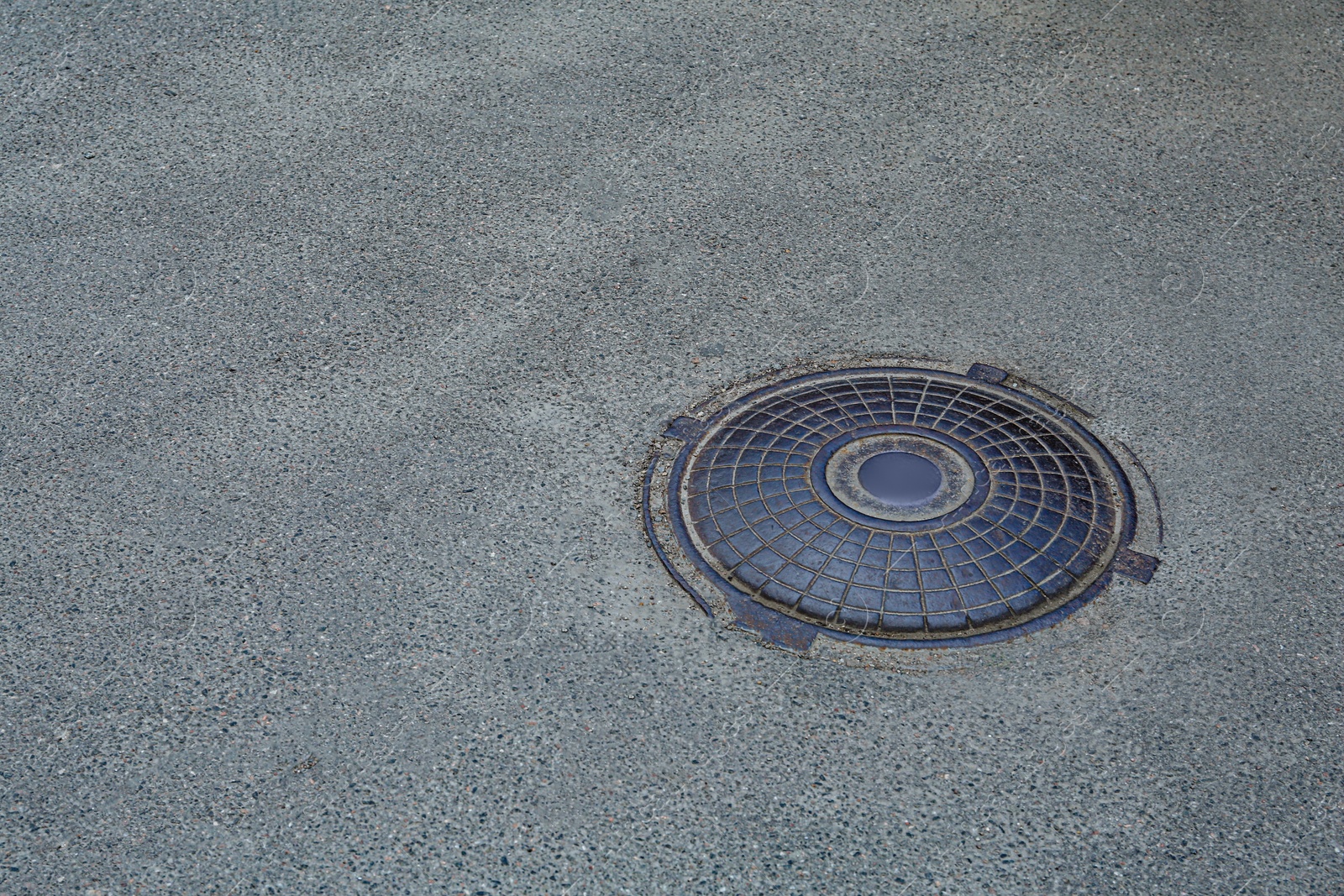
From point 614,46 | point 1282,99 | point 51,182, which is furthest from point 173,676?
point 1282,99

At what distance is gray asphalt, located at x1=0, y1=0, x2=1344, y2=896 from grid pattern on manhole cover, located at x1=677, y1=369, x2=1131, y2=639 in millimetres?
162

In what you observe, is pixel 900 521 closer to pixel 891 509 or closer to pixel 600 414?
pixel 891 509

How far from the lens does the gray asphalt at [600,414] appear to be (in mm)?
2896

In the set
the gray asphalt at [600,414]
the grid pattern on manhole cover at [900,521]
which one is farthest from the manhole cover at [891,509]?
the gray asphalt at [600,414]

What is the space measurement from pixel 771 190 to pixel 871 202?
46 cm

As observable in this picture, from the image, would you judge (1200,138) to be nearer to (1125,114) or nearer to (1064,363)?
(1125,114)

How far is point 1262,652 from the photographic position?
327 cm

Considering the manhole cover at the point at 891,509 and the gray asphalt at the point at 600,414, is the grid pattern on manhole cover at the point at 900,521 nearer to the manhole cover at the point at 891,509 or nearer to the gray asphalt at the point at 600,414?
the manhole cover at the point at 891,509

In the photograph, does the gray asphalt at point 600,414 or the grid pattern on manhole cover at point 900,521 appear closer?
the gray asphalt at point 600,414

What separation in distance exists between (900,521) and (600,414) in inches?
45.9

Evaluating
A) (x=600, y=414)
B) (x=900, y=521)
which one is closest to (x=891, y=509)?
(x=900, y=521)

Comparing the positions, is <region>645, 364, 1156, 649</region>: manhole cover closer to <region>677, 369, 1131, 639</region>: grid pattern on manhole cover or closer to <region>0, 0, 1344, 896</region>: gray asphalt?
<region>677, 369, 1131, 639</region>: grid pattern on manhole cover

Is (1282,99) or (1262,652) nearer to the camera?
(1262,652)

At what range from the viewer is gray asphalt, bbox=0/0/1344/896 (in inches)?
114
